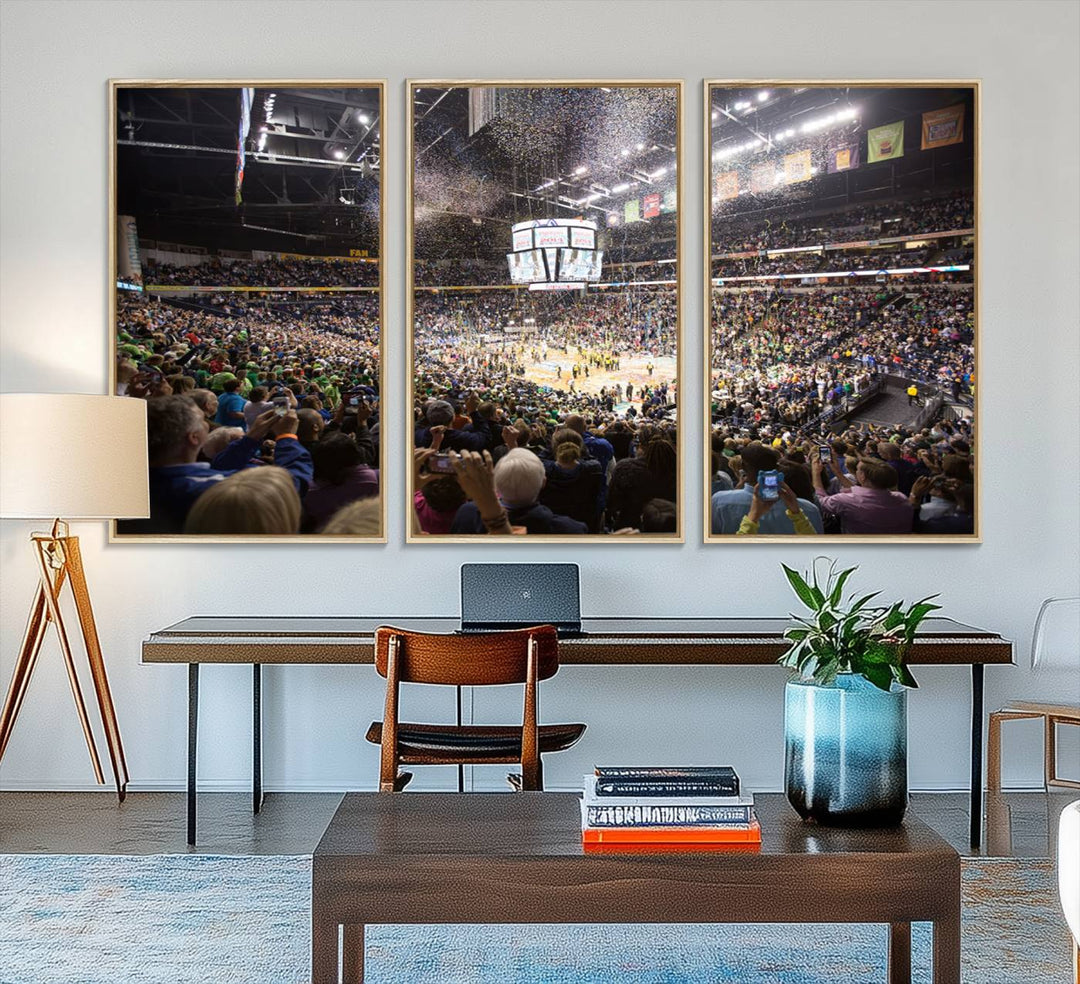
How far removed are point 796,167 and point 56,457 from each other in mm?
2829

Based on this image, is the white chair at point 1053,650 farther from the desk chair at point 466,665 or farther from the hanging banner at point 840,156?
the desk chair at point 466,665

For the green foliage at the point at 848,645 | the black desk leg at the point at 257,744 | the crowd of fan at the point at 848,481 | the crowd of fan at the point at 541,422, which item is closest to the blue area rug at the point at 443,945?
the green foliage at the point at 848,645

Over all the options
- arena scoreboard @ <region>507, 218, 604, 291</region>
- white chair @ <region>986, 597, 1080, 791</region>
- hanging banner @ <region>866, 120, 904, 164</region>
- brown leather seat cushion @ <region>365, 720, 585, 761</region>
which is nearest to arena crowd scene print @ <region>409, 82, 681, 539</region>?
arena scoreboard @ <region>507, 218, 604, 291</region>

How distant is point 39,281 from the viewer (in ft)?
15.1

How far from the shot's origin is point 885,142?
4.57 m

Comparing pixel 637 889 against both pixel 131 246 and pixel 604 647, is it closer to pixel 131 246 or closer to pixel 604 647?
pixel 604 647

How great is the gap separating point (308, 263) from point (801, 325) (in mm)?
1861

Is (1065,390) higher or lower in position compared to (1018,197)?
lower

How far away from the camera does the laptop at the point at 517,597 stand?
4.04 meters

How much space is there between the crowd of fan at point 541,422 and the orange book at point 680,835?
8.01ft

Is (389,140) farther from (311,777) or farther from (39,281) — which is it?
(311,777)

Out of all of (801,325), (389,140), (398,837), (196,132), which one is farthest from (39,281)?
(398,837)

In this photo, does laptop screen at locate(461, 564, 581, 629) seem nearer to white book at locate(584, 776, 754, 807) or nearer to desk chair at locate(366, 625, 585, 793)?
desk chair at locate(366, 625, 585, 793)

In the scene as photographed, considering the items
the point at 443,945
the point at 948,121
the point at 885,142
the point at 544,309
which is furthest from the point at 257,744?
the point at 948,121
